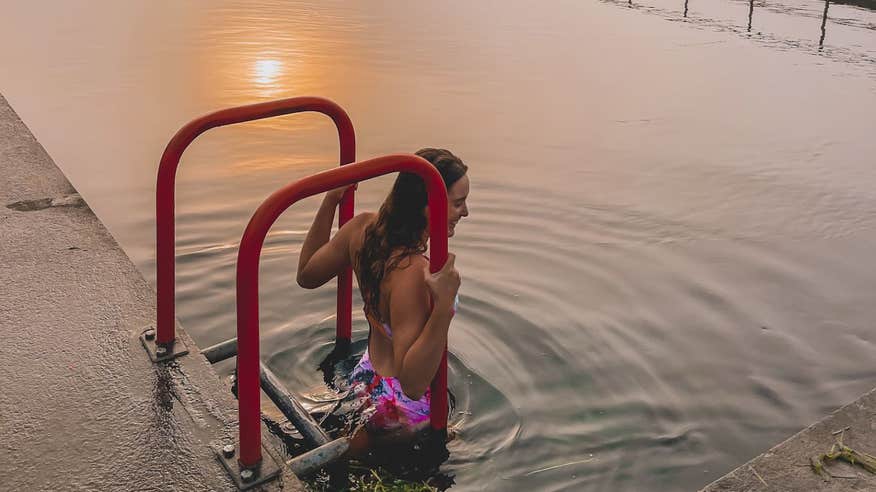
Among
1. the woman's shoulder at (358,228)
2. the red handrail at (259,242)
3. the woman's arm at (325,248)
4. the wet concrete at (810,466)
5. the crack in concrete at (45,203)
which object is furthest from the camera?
the crack in concrete at (45,203)

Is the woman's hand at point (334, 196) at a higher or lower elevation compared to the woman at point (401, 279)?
higher

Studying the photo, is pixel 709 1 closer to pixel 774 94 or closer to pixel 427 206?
pixel 774 94

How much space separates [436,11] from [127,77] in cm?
656

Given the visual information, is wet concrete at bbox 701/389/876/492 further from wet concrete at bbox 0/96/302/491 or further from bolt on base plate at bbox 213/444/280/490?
wet concrete at bbox 0/96/302/491

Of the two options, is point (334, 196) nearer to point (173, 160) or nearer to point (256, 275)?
point (173, 160)

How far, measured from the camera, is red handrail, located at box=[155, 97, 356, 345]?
3.51 m

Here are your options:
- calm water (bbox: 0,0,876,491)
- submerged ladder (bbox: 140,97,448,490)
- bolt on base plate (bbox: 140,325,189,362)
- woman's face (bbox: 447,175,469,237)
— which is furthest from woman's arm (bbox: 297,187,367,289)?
calm water (bbox: 0,0,876,491)

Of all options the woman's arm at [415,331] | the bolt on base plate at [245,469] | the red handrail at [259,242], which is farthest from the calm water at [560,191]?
the red handrail at [259,242]

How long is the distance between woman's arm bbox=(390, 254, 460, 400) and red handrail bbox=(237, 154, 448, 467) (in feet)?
0.41

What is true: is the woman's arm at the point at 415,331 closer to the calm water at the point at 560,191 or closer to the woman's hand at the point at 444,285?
the woman's hand at the point at 444,285

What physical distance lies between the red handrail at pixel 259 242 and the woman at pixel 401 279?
0.53 ft

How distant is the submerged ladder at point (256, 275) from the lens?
9.68 ft

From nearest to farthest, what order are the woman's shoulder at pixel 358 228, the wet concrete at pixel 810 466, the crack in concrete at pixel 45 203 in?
the wet concrete at pixel 810 466, the woman's shoulder at pixel 358 228, the crack in concrete at pixel 45 203

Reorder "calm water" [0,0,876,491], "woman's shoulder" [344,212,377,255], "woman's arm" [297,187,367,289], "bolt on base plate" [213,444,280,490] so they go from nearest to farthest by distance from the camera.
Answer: "bolt on base plate" [213,444,280,490], "woman's shoulder" [344,212,377,255], "woman's arm" [297,187,367,289], "calm water" [0,0,876,491]
